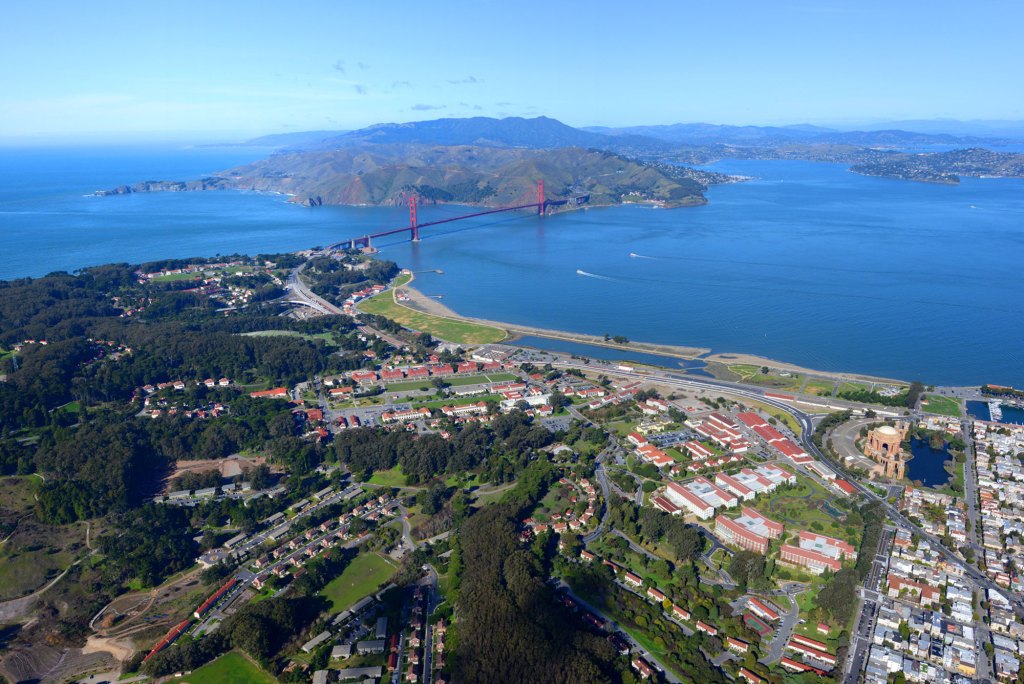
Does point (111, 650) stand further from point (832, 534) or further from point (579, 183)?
point (579, 183)

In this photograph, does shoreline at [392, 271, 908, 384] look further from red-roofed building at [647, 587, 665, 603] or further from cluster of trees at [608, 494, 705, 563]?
red-roofed building at [647, 587, 665, 603]

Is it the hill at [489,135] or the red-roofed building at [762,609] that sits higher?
the hill at [489,135]

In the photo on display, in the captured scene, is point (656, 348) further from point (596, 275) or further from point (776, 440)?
point (596, 275)

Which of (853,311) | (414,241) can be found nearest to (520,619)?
(853,311)

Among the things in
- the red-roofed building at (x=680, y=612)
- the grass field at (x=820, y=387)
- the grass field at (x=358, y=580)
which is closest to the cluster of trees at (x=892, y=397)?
the grass field at (x=820, y=387)

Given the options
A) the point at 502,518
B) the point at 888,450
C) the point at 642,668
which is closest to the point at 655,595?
the point at 642,668

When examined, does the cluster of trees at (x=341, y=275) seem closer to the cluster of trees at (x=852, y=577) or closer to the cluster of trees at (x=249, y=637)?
the cluster of trees at (x=249, y=637)
